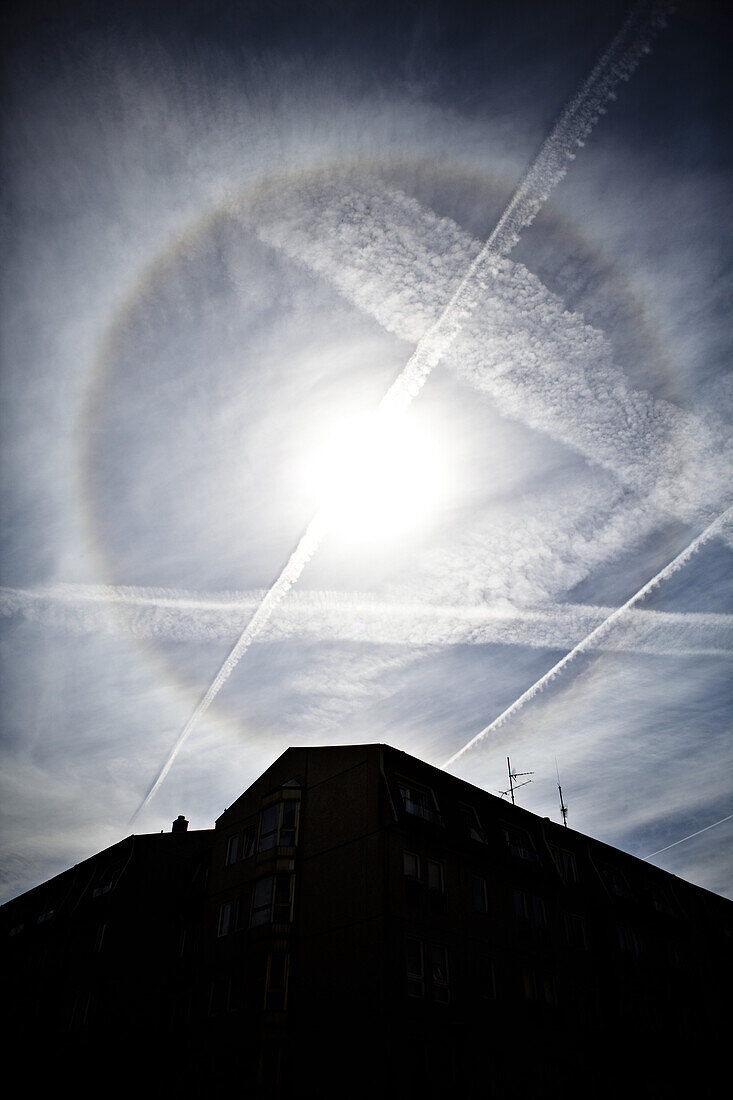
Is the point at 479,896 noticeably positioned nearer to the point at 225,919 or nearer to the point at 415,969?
the point at 415,969

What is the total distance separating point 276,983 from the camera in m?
28.8

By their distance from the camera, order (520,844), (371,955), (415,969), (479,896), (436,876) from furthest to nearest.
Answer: (520,844)
(479,896)
(436,876)
(415,969)
(371,955)

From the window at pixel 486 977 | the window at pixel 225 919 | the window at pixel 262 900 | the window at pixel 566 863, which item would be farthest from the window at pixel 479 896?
the window at pixel 225 919

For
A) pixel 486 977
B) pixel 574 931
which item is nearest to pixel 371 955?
pixel 486 977

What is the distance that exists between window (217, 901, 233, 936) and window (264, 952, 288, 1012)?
12.8ft

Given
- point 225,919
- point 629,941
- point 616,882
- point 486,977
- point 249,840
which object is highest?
point 616,882

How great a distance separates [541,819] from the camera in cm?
3878

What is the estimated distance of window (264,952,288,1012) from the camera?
2828 cm

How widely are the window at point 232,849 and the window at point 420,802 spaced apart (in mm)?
10122

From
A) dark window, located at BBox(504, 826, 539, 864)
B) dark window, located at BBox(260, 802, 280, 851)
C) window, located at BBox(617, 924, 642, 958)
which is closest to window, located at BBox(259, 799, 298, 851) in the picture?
dark window, located at BBox(260, 802, 280, 851)

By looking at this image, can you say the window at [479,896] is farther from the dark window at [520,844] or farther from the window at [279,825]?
the window at [279,825]

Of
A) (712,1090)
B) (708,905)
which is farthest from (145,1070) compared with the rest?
(708,905)

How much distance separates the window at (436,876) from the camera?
2967 centimetres

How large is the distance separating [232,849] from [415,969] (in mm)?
12186
